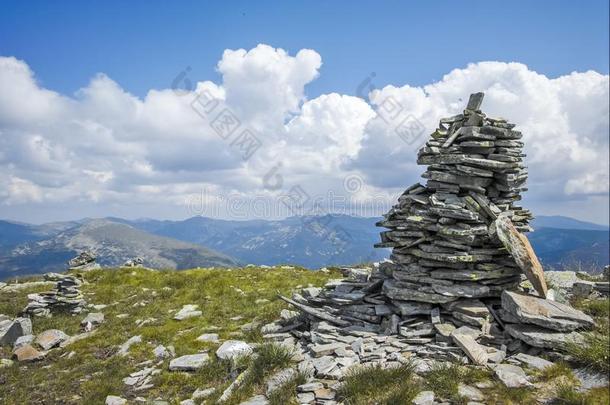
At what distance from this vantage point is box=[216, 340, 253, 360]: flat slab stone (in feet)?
45.6

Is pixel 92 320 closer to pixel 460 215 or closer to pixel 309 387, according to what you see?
pixel 309 387

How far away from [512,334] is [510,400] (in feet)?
11.9

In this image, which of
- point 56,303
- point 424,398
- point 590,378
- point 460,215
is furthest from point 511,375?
point 56,303

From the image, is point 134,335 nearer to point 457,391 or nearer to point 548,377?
point 457,391

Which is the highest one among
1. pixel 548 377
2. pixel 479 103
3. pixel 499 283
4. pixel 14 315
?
pixel 479 103

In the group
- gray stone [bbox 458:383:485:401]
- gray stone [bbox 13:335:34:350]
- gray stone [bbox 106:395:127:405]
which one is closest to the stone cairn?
gray stone [bbox 458:383:485:401]

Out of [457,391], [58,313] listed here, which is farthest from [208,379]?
[58,313]

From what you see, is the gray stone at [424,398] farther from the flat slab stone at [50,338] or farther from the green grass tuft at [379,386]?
the flat slab stone at [50,338]

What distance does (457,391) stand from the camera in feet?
32.1

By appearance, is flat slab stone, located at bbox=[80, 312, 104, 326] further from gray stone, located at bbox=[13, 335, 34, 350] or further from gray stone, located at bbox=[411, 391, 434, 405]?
gray stone, located at bbox=[411, 391, 434, 405]

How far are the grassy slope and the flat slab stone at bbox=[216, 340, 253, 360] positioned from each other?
0.43 meters

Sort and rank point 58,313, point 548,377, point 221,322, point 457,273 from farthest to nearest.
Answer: point 58,313, point 221,322, point 457,273, point 548,377

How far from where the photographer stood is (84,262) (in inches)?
1425

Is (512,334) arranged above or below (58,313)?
above
